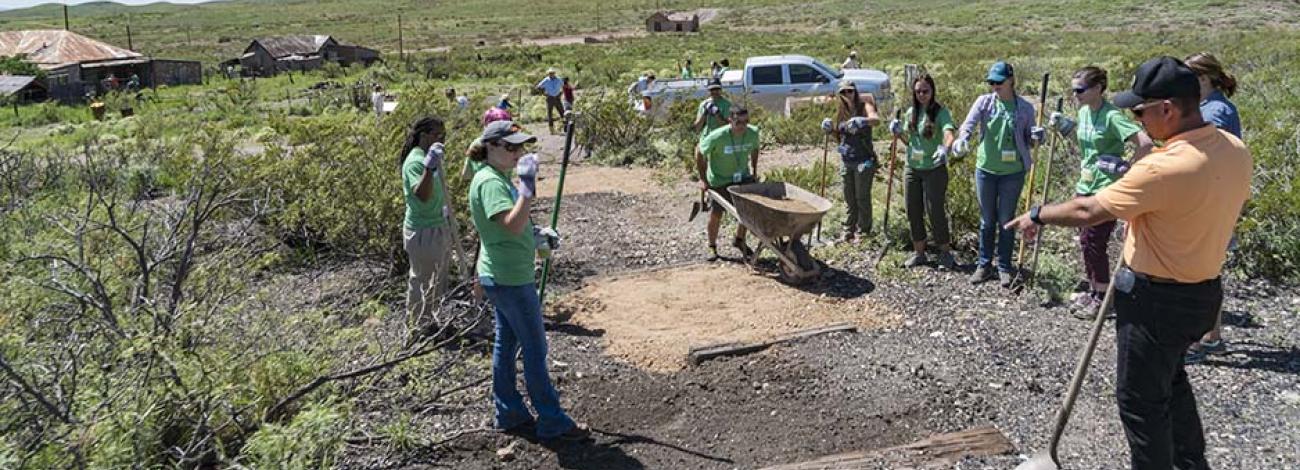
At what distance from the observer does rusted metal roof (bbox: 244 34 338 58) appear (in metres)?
49.5

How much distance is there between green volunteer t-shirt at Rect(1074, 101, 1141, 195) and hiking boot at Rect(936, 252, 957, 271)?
5.06 ft

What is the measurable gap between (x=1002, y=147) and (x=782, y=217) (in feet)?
5.24

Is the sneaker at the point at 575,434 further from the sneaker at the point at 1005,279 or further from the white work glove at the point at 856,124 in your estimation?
the white work glove at the point at 856,124

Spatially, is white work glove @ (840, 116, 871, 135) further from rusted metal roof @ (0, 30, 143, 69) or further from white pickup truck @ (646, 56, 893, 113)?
rusted metal roof @ (0, 30, 143, 69)

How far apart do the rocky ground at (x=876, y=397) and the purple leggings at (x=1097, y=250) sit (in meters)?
0.36

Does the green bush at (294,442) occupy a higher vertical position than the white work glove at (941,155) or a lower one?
lower

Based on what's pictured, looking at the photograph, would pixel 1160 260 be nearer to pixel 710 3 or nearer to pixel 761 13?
pixel 761 13

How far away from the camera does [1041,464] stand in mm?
4066

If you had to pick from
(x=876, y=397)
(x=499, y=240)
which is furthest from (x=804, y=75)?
(x=499, y=240)

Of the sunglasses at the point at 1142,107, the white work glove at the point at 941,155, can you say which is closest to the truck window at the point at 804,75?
the white work glove at the point at 941,155

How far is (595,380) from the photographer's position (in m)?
5.52

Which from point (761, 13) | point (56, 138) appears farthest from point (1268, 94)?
point (761, 13)

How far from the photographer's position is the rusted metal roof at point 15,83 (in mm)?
31094

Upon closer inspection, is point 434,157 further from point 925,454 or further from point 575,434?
point 925,454
